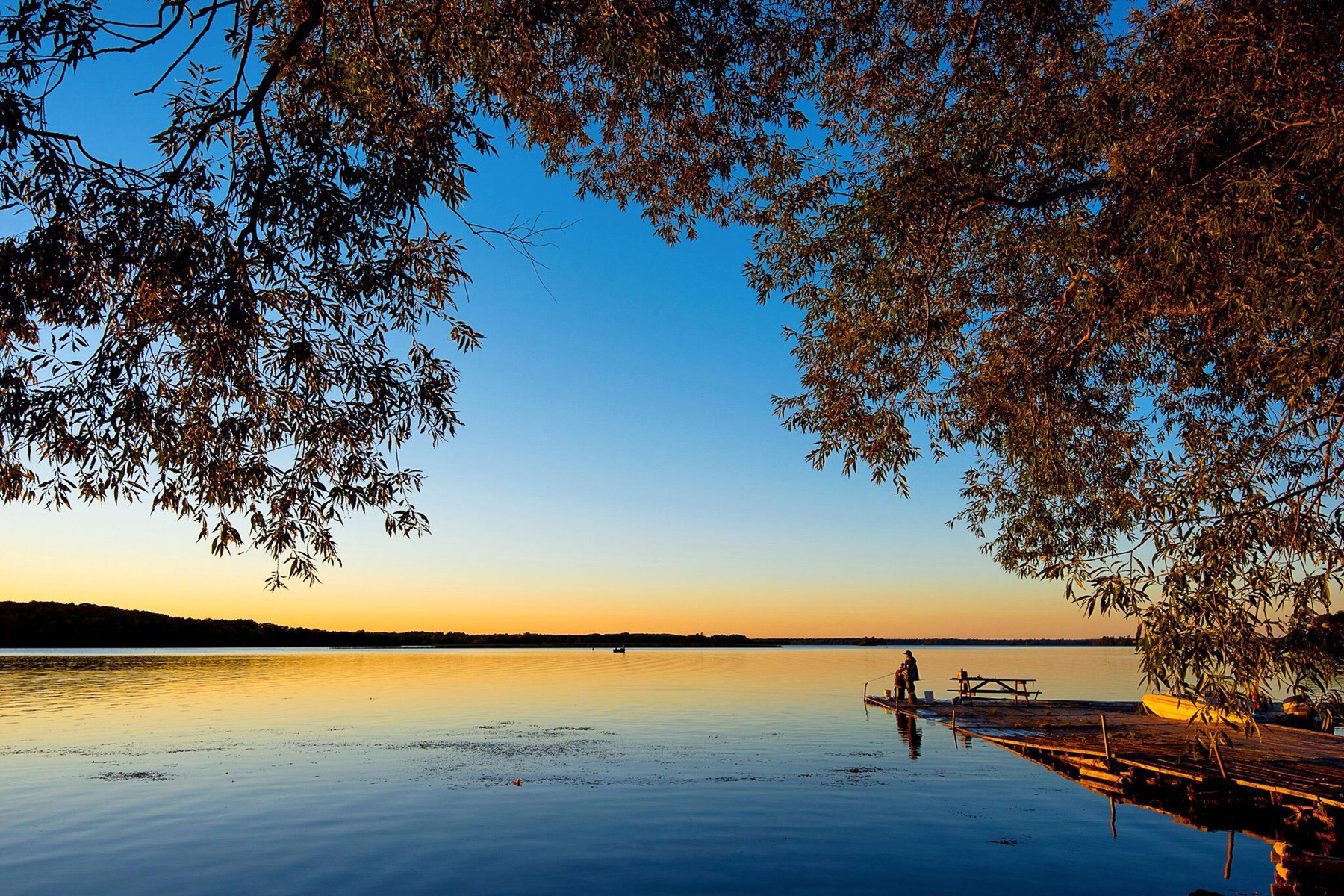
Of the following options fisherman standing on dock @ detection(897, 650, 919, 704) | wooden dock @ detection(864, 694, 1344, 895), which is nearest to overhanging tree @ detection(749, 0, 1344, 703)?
wooden dock @ detection(864, 694, 1344, 895)

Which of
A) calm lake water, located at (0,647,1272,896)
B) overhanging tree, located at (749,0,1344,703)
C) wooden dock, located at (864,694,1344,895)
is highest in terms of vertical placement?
overhanging tree, located at (749,0,1344,703)

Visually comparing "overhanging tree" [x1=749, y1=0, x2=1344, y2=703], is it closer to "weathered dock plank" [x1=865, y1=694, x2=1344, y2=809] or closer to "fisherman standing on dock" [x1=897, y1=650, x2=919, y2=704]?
"weathered dock plank" [x1=865, y1=694, x2=1344, y2=809]

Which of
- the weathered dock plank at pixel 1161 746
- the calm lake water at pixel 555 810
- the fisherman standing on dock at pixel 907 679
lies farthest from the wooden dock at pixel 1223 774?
the fisherman standing on dock at pixel 907 679

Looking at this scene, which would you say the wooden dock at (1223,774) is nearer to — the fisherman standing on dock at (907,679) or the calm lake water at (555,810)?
the calm lake water at (555,810)

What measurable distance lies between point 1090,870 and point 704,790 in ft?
31.3

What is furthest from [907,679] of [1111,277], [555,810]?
[1111,277]

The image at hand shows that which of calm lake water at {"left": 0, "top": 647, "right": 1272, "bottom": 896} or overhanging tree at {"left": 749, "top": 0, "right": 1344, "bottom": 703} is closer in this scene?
overhanging tree at {"left": 749, "top": 0, "right": 1344, "bottom": 703}

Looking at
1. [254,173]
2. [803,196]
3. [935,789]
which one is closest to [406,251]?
[254,173]

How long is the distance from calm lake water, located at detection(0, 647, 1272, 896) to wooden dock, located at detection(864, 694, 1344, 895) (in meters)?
0.69

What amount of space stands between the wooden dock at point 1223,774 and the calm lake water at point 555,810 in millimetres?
686

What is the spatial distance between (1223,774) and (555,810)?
13.9 m

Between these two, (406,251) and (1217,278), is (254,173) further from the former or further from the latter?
(1217,278)

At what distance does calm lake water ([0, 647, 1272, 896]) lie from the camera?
1448 centimetres

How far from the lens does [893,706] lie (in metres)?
38.5
